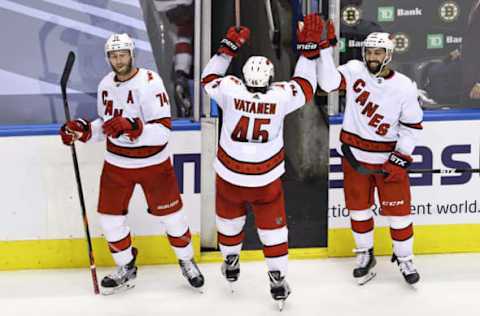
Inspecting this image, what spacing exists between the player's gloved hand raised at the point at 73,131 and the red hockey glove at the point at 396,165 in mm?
1688

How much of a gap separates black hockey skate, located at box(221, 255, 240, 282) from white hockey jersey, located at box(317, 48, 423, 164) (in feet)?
3.08

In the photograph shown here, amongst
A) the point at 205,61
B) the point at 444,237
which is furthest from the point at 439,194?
the point at 205,61

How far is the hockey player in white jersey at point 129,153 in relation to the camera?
359 cm

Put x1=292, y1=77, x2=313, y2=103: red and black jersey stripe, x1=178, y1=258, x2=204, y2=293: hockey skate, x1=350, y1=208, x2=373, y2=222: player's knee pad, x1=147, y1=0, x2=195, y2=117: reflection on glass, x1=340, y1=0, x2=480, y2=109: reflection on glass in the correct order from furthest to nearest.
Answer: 1. x1=340, y1=0, x2=480, y2=109: reflection on glass
2. x1=147, y1=0, x2=195, y2=117: reflection on glass
3. x1=350, y1=208, x2=373, y2=222: player's knee pad
4. x1=178, y1=258, x2=204, y2=293: hockey skate
5. x1=292, y1=77, x2=313, y2=103: red and black jersey stripe

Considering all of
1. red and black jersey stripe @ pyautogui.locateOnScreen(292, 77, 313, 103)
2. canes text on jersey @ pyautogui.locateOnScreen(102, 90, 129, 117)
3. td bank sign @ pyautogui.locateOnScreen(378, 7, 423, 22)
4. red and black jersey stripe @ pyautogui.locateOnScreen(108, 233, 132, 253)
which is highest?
td bank sign @ pyautogui.locateOnScreen(378, 7, 423, 22)

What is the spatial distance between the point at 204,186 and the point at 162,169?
0.54 m

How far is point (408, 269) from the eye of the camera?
154 inches

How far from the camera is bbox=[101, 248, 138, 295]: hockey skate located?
3840 mm

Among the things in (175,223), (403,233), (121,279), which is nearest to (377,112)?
(403,233)

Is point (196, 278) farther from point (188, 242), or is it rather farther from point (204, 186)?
point (204, 186)

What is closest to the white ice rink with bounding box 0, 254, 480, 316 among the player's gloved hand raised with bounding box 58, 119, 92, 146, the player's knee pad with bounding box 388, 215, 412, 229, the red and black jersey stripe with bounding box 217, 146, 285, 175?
the player's knee pad with bounding box 388, 215, 412, 229

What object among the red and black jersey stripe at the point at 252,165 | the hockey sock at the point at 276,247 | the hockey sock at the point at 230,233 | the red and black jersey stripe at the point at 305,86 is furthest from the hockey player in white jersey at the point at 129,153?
the red and black jersey stripe at the point at 305,86

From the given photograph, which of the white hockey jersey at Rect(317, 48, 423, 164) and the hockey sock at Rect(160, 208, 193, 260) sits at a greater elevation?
the white hockey jersey at Rect(317, 48, 423, 164)

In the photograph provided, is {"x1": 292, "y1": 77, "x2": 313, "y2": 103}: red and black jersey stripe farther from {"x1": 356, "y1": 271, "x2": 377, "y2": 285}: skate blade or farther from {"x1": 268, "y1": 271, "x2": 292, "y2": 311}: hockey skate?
{"x1": 356, "y1": 271, "x2": 377, "y2": 285}: skate blade
